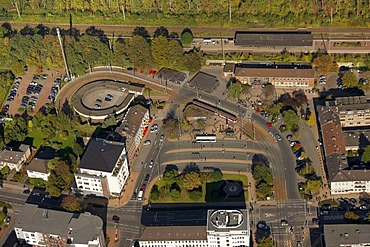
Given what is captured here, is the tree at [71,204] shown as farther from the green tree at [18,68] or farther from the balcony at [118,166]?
the green tree at [18,68]

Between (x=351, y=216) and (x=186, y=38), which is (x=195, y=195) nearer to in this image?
(x=351, y=216)

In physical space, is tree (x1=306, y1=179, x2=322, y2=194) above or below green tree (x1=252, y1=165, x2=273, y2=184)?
below

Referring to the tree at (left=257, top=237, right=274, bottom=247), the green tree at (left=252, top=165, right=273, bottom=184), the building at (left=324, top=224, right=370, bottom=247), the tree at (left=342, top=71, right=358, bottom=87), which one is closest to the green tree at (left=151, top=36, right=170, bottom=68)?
the green tree at (left=252, top=165, right=273, bottom=184)

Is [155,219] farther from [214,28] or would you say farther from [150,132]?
[214,28]

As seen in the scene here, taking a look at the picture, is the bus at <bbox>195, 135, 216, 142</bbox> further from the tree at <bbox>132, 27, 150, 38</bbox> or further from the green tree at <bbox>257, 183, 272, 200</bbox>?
the tree at <bbox>132, 27, 150, 38</bbox>

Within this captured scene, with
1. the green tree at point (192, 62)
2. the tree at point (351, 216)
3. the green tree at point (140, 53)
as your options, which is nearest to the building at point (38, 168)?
the green tree at point (140, 53)

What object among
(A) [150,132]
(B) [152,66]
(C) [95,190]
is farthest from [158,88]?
(C) [95,190]

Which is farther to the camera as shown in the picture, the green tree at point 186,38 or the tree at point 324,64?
the green tree at point 186,38
